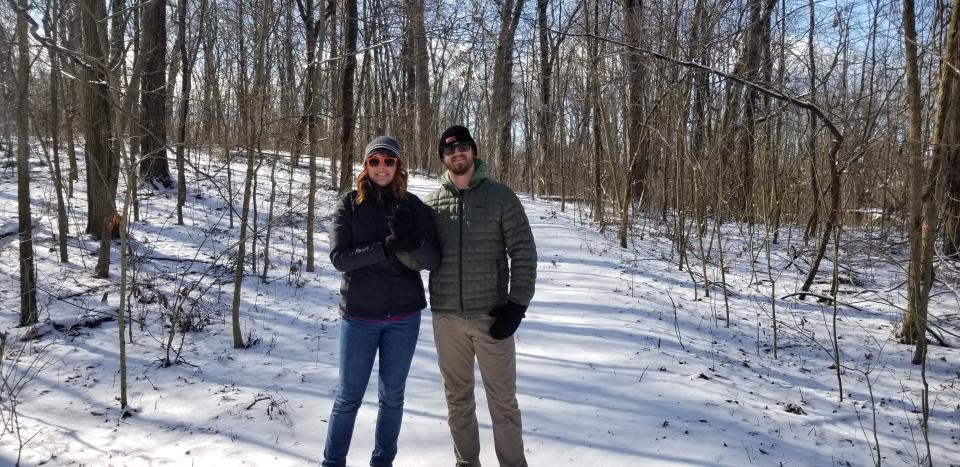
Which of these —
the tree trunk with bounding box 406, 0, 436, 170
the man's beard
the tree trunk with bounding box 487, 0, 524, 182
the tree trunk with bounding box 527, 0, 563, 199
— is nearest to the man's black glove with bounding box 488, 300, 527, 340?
the man's beard

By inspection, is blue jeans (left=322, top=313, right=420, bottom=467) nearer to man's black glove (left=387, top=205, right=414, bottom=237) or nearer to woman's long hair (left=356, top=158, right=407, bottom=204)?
man's black glove (left=387, top=205, right=414, bottom=237)

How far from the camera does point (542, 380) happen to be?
4012 millimetres

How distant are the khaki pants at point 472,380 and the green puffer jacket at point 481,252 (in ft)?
0.33

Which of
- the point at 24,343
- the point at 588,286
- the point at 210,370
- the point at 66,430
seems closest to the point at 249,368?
the point at 210,370

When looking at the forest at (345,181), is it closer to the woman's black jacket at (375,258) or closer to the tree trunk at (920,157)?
the tree trunk at (920,157)

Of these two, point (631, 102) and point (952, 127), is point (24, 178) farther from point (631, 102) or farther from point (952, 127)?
point (952, 127)

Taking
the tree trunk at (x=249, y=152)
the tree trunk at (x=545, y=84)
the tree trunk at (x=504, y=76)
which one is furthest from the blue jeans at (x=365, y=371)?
the tree trunk at (x=504, y=76)

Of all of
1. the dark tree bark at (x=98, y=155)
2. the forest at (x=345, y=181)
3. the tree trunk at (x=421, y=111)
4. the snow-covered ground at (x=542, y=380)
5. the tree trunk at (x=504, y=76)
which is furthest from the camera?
the tree trunk at (x=421, y=111)

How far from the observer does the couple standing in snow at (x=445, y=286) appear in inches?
98.6

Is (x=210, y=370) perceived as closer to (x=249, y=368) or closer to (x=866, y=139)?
(x=249, y=368)

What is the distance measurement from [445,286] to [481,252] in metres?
0.24

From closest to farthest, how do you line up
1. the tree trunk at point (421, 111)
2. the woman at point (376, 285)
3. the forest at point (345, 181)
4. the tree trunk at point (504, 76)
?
1. the woman at point (376, 285)
2. the forest at point (345, 181)
3. the tree trunk at point (504, 76)
4. the tree trunk at point (421, 111)

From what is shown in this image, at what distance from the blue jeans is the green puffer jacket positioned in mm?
248

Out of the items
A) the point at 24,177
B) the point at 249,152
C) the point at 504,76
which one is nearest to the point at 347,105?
the point at 249,152
